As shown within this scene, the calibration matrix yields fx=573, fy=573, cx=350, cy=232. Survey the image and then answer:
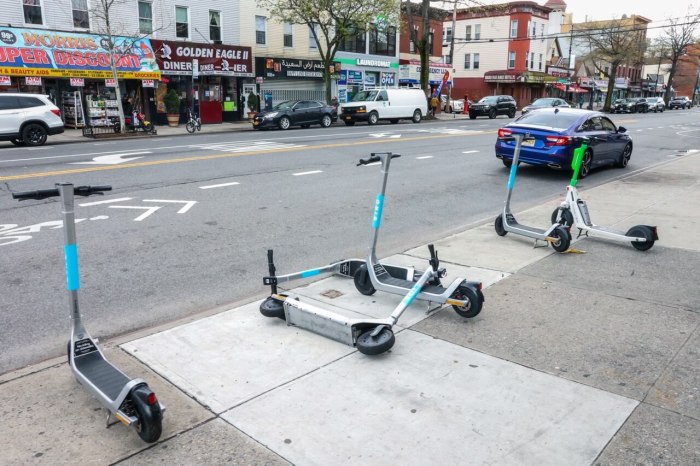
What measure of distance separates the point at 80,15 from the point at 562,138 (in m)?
23.0

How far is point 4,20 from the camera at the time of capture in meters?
24.0

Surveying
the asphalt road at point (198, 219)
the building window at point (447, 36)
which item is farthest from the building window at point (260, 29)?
the building window at point (447, 36)

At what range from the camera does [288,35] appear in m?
35.4

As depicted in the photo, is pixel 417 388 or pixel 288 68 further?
pixel 288 68

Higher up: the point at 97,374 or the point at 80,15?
the point at 80,15

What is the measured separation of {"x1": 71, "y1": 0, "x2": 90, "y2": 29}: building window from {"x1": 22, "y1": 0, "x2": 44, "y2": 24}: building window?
145 centimetres

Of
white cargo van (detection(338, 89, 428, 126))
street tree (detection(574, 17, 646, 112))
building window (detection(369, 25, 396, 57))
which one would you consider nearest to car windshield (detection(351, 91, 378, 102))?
white cargo van (detection(338, 89, 428, 126))

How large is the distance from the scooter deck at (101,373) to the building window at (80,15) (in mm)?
26756

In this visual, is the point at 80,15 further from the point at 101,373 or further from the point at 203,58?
the point at 101,373

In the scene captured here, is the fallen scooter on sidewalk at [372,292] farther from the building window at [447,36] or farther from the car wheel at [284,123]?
the building window at [447,36]

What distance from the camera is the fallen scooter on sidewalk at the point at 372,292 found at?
170 inches

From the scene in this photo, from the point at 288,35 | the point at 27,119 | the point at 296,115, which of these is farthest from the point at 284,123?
the point at 27,119

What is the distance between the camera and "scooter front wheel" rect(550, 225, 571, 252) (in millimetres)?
6816

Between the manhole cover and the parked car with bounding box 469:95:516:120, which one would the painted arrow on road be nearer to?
the manhole cover
